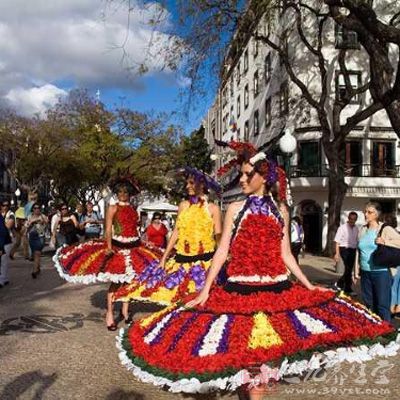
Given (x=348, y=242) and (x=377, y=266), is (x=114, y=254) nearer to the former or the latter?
(x=377, y=266)

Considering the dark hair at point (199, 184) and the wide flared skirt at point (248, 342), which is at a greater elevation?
the dark hair at point (199, 184)

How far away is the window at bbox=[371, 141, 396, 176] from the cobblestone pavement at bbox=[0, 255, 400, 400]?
2196 centimetres

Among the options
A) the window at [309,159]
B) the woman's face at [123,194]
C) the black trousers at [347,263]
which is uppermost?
the window at [309,159]

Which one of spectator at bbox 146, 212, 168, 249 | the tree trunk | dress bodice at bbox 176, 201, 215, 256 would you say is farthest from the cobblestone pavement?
the tree trunk

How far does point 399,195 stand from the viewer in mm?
27547

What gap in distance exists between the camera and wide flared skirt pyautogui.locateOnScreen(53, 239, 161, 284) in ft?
22.4

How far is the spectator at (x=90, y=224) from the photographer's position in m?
15.0

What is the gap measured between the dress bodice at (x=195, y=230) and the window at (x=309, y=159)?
22.1 m

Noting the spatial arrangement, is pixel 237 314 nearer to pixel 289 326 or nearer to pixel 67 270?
pixel 289 326

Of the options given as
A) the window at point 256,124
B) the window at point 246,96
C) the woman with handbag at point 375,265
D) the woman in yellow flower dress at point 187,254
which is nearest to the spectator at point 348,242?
the woman with handbag at point 375,265

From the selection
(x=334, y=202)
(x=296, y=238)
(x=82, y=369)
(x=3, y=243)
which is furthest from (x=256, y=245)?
(x=334, y=202)

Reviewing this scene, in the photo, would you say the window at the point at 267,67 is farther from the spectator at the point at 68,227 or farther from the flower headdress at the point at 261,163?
the flower headdress at the point at 261,163

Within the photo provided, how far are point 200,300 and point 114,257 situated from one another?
3.75 meters

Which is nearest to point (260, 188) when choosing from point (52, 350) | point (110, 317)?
point (52, 350)
